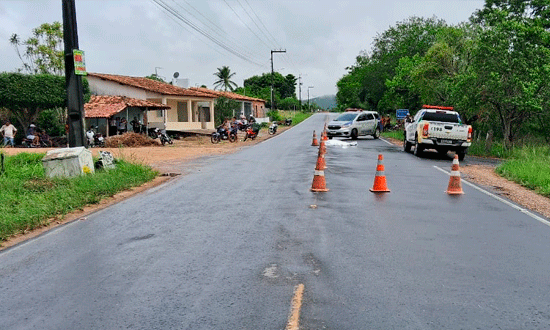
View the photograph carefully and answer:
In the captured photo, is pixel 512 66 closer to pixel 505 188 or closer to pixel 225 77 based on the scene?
pixel 505 188

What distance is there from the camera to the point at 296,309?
4.29m

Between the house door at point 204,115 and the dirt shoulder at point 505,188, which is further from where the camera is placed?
the house door at point 204,115

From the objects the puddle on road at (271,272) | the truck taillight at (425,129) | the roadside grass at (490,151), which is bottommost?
the roadside grass at (490,151)

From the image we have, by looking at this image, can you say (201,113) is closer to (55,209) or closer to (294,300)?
(55,209)

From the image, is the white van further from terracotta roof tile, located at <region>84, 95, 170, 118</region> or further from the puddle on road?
the puddle on road

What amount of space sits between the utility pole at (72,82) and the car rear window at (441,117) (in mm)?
13420

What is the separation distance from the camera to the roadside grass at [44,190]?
8.45 m

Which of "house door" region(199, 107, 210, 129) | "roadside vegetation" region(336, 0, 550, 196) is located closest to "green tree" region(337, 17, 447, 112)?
"roadside vegetation" region(336, 0, 550, 196)

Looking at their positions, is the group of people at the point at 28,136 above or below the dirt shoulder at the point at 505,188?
above

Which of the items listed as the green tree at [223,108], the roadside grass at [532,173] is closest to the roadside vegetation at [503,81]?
the roadside grass at [532,173]

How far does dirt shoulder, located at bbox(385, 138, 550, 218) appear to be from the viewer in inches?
398

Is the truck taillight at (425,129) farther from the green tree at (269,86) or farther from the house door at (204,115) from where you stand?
the green tree at (269,86)

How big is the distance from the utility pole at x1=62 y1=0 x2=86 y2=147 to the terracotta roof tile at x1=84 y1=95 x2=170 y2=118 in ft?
55.3

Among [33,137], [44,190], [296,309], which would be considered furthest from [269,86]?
[296,309]
